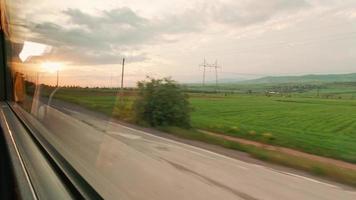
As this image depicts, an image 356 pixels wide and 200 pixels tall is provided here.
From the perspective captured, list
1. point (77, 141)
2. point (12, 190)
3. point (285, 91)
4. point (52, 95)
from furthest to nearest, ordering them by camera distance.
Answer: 1. point (52, 95)
2. point (12, 190)
3. point (77, 141)
4. point (285, 91)

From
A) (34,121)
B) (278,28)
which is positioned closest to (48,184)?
(278,28)

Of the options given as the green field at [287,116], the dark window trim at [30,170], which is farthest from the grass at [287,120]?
the dark window trim at [30,170]

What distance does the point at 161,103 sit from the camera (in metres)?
1.47

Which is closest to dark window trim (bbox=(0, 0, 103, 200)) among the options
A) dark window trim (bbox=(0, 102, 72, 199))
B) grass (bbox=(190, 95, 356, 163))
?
dark window trim (bbox=(0, 102, 72, 199))

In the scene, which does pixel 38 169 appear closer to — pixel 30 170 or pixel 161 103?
pixel 30 170

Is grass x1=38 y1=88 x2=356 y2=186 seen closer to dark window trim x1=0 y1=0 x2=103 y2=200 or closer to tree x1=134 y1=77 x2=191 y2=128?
tree x1=134 y1=77 x2=191 y2=128

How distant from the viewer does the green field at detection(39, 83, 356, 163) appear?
2.50 ft

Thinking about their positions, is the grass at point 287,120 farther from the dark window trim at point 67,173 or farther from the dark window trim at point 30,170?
the dark window trim at point 30,170

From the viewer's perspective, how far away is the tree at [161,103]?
1.18m

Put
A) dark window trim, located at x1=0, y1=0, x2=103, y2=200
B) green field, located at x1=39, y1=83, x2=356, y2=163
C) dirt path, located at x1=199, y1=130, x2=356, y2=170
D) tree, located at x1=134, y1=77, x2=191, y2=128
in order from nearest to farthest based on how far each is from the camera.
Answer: dirt path, located at x1=199, y1=130, x2=356, y2=170 < green field, located at x1=39, y1=83, x2=356, y2=163 < tree, located at x1=134, y1=77, x2=191, y2=128 < dark window trim, located at x1=0, y1=0, x2=103, y2=200

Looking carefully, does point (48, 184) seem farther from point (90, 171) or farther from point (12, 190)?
point (12, 190)

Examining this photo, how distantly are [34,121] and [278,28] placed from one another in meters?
2.55

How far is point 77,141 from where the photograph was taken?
170 centimetres

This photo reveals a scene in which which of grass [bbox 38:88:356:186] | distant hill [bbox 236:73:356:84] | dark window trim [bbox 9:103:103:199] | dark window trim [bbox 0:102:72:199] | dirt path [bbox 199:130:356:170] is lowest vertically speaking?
dark window trim [bbox 0:102:72:199]
